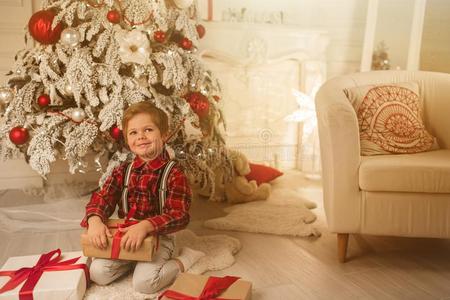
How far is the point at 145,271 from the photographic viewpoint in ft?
4.86

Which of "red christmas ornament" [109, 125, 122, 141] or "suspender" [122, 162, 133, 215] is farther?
"red christmas ornament" [109, 125, 122, 141]

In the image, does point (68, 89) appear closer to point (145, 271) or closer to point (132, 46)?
point (132, 46)

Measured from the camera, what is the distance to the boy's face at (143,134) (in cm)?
147

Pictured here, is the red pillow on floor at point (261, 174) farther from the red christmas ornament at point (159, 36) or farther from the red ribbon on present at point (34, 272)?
the red ribbon on present at point (34, 272)

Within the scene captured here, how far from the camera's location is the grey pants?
148cm

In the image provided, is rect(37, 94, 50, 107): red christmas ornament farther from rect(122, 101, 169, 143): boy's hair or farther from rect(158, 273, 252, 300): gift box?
rect(158, 273, 252, 300): gift box

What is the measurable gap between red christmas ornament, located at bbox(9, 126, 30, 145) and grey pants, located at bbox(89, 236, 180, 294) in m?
0.73

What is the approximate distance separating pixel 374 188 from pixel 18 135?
1.51m

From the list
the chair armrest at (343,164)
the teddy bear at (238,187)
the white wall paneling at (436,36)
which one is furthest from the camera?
the white wall paneling at (436,36)

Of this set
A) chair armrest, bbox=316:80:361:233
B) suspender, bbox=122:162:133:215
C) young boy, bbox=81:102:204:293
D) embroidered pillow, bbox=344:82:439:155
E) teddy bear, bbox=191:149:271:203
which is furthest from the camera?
teddy bear, bbox=191:149:271:203

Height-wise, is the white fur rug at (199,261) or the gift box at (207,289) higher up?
the gift box at (207,289)

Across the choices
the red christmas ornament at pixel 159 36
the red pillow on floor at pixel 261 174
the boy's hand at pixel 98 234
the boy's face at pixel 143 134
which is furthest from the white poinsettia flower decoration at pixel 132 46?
the red pillow on floor at pixel 261 174

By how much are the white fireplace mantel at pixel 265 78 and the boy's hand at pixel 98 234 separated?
1803mm

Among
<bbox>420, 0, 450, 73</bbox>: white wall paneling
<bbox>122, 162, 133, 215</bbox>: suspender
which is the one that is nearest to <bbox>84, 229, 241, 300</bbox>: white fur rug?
<bbox>122, 162, 133, 215</bbox>: suspender
